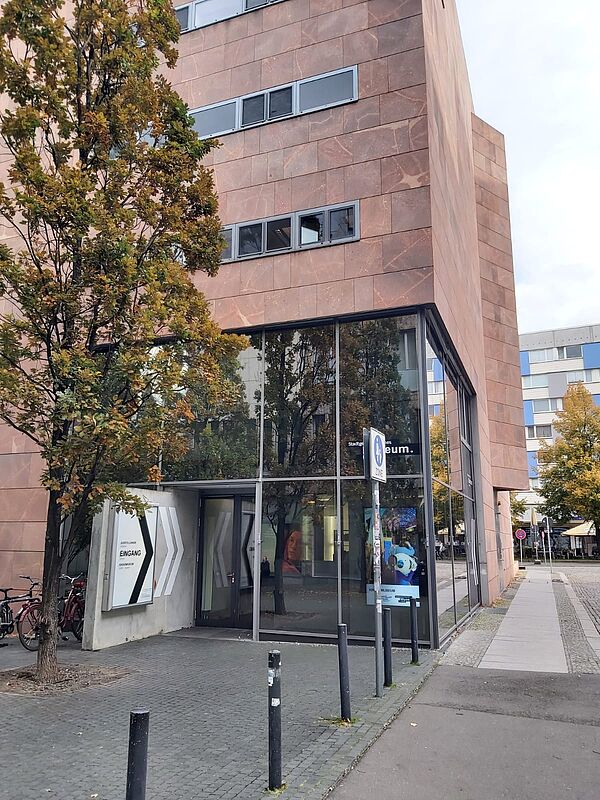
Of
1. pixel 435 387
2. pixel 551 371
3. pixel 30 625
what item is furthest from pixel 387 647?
pixel 551 371

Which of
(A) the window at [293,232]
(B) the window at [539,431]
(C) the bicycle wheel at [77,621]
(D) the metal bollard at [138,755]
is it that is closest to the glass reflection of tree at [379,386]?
(A) the window at [293,232]

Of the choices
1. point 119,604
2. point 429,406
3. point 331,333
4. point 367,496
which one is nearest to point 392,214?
point 331,333

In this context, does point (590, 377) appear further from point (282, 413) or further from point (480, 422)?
point (282, 413)

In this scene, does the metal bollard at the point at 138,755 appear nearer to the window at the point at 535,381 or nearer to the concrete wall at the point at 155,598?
the concrete wall at the point at 155,598

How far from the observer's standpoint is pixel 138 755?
3.36 meters

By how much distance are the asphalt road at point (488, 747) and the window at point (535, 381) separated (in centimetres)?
6675

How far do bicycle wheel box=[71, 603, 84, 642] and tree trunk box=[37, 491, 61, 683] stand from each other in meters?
3.07

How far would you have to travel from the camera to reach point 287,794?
14.9ft

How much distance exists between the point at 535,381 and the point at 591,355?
627 centimetres

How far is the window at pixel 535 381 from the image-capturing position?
70.5 meters

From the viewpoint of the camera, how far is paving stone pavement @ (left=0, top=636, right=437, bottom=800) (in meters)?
4.80

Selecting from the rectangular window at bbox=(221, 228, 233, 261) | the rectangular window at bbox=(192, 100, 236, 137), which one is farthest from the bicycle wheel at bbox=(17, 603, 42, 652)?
the rectangular window at bbox=(192, 100, 236, 137)

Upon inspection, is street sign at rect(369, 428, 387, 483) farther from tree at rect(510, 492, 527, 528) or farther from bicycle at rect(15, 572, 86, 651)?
tree at rect(510, 492, 527, 528)

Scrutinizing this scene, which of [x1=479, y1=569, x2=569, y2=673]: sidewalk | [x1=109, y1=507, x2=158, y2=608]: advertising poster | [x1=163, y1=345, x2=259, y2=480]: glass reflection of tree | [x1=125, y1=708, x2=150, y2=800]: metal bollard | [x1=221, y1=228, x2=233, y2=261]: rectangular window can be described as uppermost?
[x1=221, y1=228, x2=233, y2=261]: rectangular window
